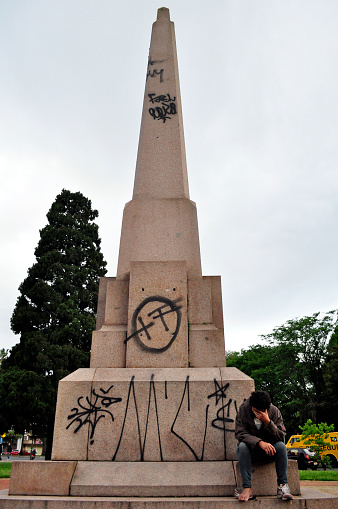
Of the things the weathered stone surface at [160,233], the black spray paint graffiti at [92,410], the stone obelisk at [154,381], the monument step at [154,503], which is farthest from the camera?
the weathered stone surface at [160,233]

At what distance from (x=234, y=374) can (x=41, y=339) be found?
15158 mm

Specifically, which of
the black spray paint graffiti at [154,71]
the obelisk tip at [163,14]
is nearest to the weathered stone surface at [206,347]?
the black spray paint graffiti at [154,71]

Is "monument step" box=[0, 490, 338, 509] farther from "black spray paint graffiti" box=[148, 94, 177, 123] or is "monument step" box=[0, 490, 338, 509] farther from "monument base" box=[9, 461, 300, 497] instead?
"black spray paint graffiti" box=[148, 94, 177, 123]

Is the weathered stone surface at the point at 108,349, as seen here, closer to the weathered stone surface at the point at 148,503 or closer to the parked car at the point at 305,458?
the weathered stone surface at the point at 148,503

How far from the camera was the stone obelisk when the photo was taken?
15.0ft

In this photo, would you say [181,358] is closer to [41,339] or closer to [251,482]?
[251,482]

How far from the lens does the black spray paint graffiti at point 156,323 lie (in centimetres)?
583

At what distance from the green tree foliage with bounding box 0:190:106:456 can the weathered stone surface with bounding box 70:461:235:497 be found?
13.7m

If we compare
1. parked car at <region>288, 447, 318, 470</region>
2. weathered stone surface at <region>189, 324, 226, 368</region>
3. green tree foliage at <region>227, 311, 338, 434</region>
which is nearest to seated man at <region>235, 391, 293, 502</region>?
weathered stone surface at <region>189, 324, 226, 368</region>

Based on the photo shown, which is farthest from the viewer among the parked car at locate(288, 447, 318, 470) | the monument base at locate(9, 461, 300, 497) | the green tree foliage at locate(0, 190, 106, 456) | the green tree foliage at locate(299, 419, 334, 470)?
the parked car at locate(288, 447, 318, 470)

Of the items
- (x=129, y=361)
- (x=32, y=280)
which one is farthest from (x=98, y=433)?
(x=32, y=280)

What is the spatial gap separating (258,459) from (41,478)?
241 centimetres

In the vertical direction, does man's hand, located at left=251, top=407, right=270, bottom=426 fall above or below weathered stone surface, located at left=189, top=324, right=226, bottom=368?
below

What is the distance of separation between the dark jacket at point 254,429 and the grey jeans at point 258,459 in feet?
0.22
